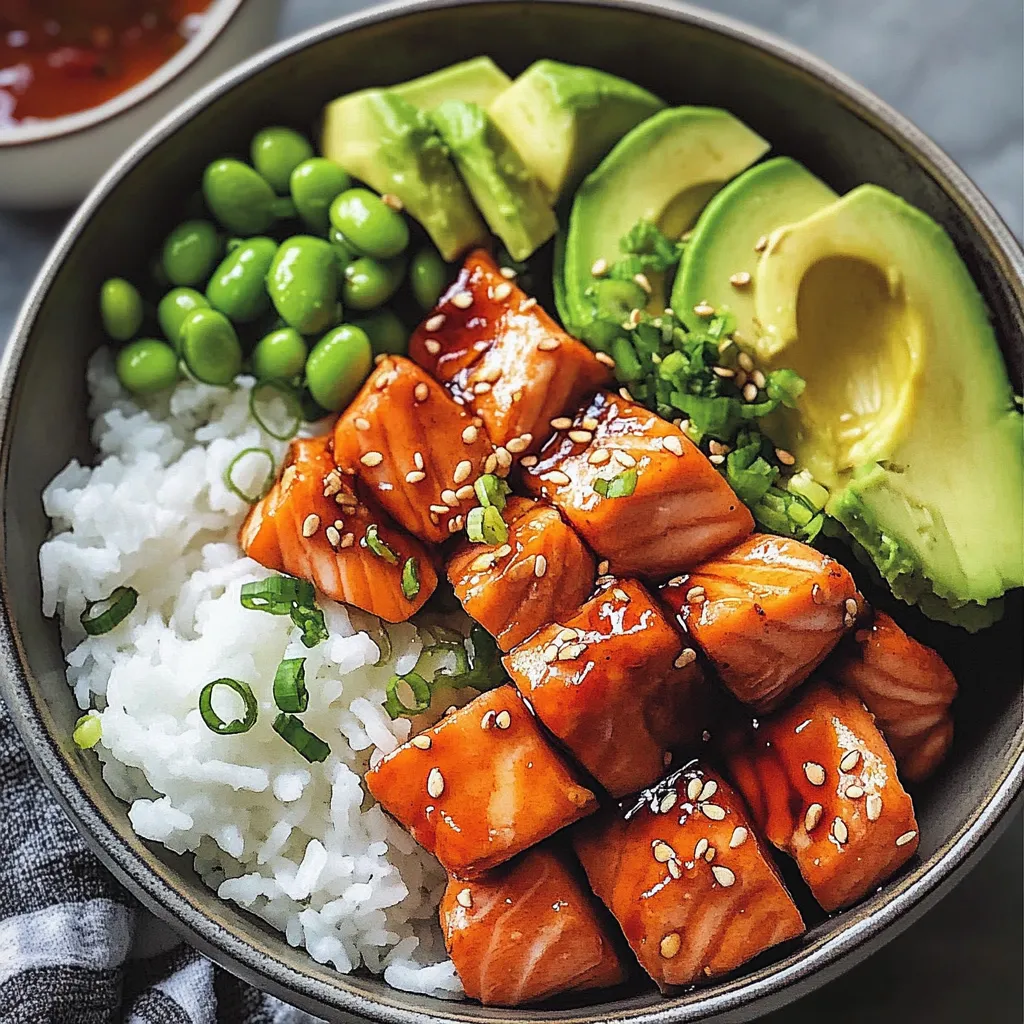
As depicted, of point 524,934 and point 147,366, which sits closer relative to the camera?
point 524,934

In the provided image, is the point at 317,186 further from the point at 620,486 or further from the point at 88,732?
the point at 88,732

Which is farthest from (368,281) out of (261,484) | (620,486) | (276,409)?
(620,486)

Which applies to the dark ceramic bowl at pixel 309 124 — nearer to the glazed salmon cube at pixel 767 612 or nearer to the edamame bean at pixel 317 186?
the edamame bean at pixel 317 186

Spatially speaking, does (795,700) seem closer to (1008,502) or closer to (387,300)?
(1008,502)

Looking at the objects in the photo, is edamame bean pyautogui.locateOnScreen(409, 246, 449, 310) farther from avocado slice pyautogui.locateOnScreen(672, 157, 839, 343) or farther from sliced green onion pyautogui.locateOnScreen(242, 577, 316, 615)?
sliced green onion pyautogui.locateOnScreen(242, 577, 316, 615)

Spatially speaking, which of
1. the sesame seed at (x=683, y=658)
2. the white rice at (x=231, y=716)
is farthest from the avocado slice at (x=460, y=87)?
the sesame seed at (x=683, y=658)

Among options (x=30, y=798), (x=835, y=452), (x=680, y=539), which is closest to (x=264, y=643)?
(x=30, y=798)

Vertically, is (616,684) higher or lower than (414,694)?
higher
